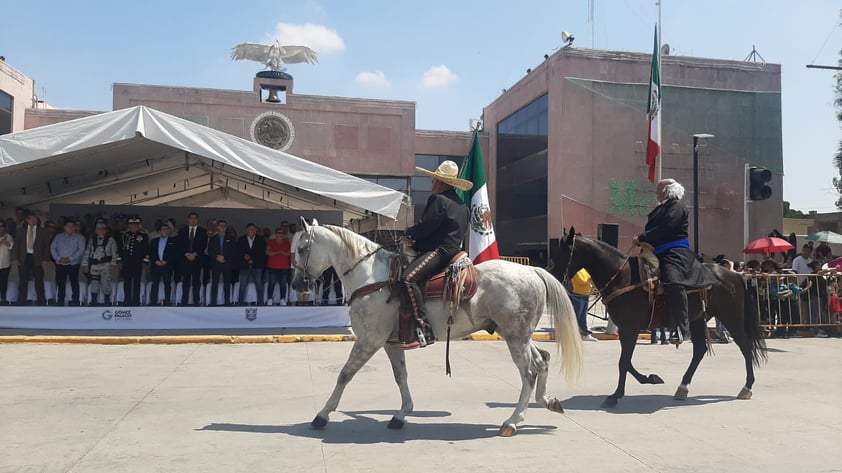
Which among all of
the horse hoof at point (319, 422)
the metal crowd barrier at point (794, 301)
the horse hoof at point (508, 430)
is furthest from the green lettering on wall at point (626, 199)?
the horse hoof at point (319, 422)

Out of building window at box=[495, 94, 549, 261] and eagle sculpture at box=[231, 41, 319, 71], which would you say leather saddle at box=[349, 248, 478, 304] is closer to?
building window at box=[495, 94, 549, 261]

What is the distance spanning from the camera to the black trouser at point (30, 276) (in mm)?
12438

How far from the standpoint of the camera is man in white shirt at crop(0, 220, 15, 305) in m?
12.1

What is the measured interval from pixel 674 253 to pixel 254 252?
347 inches

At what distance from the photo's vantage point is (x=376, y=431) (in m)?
5.46

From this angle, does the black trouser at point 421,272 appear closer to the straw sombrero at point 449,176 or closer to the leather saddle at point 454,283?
the leather saddle at point 454,283

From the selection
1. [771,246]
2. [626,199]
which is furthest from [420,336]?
[626,199]

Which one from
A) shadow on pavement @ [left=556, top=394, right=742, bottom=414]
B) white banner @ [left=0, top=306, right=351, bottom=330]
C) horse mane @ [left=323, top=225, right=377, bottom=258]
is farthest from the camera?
white banner @ [left=0, top=306, right=351, bottom=330]

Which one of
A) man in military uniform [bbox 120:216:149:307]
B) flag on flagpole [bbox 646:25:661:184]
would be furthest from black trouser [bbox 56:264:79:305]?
flag on flagpole [bbox 646:25:661:184]

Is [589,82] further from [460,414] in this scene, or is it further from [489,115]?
A: [460,414]

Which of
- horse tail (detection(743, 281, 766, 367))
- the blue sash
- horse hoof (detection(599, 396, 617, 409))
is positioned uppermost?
the blue sash

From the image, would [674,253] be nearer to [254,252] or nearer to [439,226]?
[439,226]

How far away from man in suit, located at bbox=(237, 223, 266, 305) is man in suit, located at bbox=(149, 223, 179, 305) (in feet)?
4.37

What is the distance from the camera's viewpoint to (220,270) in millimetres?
12781
